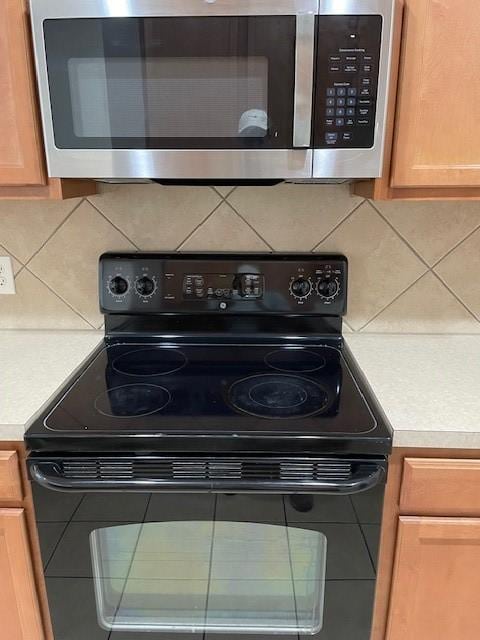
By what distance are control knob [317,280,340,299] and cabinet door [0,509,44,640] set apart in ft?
3.00

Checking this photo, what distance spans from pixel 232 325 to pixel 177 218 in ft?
1.13

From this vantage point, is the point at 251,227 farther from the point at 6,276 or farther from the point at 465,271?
the point at 6,276

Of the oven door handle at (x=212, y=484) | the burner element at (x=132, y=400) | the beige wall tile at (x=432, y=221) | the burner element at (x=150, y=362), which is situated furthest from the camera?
the beige wall tile at (x=432, y=221)

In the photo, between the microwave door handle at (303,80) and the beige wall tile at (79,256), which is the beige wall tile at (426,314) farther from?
the beige wall tile at (79,256)

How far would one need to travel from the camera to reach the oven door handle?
1.00 metres

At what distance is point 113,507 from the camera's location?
1.04 m

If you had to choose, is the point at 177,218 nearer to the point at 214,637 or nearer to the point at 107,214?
the point at 107,214

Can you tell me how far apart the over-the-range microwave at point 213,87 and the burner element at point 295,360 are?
1.62 feet

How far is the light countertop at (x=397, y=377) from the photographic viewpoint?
1.02m

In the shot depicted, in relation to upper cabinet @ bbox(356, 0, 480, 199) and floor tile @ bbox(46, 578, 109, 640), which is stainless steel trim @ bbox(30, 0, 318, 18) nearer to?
upper cabinet @ bbox(356, 0, 480, 199)

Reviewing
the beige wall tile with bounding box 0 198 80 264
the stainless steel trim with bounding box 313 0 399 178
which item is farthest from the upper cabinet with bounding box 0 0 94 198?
the stainless steel trim with bounding box 313 0 399 178

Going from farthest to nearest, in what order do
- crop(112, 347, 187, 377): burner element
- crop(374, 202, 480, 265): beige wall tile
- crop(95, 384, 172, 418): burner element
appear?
crop(374, 202, 480, 265): beige wall tile → crop(112, 347, 187, 377): burner element → crop(95, 384, 172, 418): burner element

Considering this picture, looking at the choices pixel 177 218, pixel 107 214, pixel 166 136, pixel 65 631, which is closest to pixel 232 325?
pixel 177 218

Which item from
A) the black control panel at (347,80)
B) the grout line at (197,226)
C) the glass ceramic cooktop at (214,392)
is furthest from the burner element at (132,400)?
the black control panel at (347,80)
